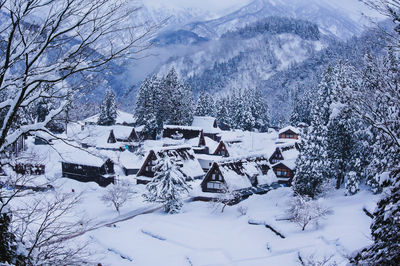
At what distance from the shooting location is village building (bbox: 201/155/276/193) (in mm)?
33406

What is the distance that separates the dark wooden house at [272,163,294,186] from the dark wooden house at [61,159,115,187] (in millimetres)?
23738

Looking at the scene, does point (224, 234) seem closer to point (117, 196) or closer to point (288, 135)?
point (117, 196)

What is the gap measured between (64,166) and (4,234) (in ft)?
129

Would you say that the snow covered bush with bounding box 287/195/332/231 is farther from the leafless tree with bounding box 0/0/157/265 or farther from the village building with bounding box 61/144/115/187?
the village building with bounding box 61/144/115/187

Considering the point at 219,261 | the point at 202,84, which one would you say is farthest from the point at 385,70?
the point at 202,84

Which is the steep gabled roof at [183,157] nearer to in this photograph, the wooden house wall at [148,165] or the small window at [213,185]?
the wooden house wall at [148,165]

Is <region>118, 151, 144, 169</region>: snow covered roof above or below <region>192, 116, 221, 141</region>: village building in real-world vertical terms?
below

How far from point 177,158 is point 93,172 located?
12.5m

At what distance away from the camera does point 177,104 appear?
180 feet

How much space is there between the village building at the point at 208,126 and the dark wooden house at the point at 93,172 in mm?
25456

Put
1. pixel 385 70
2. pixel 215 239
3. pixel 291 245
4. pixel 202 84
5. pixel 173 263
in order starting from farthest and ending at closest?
pixel 202 84
pixel 215 239
pixel 291 245
pixel 173 263
pixel 385 70

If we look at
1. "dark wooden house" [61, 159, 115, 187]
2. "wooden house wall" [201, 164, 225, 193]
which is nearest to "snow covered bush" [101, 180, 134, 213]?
"dark wooden house" [61, 159, 115, 187]

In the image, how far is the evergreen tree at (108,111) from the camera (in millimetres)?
61094

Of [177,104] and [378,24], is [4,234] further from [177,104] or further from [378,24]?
[177,104]
